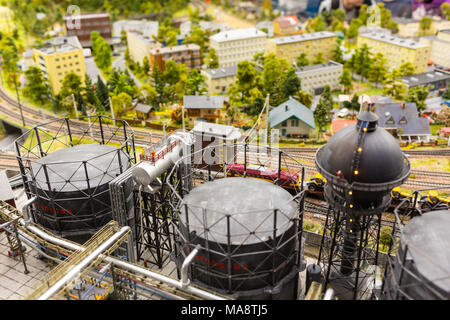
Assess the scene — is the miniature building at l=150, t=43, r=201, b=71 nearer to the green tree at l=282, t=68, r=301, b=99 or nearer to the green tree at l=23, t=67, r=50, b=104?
the green tree at l=23, t=67, r=50, b=104

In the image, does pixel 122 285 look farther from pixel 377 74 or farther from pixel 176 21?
pixel 176 21

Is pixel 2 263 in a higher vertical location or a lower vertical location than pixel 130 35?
lower

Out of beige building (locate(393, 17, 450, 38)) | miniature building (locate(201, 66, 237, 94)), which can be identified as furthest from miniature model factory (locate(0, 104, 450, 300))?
beige building (locate(393, 17, 450, 38))

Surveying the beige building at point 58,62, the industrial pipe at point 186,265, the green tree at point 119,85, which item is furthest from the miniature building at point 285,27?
the industrial pipe at point 186,265

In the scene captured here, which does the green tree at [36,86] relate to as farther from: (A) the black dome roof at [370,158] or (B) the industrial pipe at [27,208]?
(A) the black dome roof at [370,158]

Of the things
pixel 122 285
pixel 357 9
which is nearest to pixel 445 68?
pixel 357 9

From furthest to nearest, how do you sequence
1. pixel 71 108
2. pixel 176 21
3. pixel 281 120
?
pixel 176 21 < pixel 71 108 < pixel 281 120

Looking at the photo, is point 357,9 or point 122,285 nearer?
point 122,285
